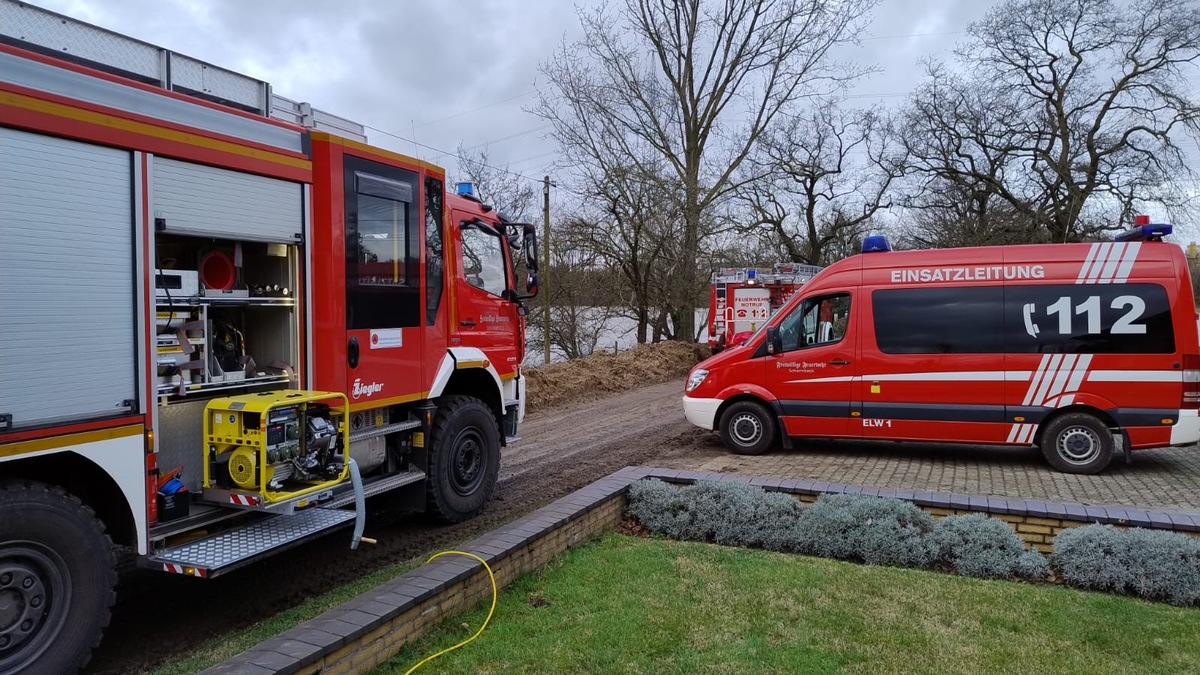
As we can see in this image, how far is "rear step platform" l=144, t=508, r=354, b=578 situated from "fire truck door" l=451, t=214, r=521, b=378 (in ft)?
6.84

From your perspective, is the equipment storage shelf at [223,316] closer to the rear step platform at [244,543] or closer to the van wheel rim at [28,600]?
the rear step platform at [244,543]

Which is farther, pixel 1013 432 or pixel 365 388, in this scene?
pixel 1013 432

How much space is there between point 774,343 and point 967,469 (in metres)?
2.56

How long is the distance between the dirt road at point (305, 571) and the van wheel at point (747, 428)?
0.88 meters

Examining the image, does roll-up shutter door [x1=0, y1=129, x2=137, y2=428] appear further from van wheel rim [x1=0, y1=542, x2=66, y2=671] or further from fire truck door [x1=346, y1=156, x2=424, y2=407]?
fire truck door [x1=346, y1=156, x2=424, y2=407]

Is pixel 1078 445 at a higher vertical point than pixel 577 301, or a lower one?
lower

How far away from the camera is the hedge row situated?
4.62 m

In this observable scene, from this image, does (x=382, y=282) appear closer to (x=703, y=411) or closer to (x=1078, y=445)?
(x=703, y=411)

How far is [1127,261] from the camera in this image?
26.6ft

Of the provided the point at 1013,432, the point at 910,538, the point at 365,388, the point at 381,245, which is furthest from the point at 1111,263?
the point at 365,388

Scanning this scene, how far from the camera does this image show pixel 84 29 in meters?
3.92

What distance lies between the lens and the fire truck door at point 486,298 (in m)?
6.66

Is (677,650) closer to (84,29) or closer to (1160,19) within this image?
(84,29)

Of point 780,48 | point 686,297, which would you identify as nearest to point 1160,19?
point 780,48
